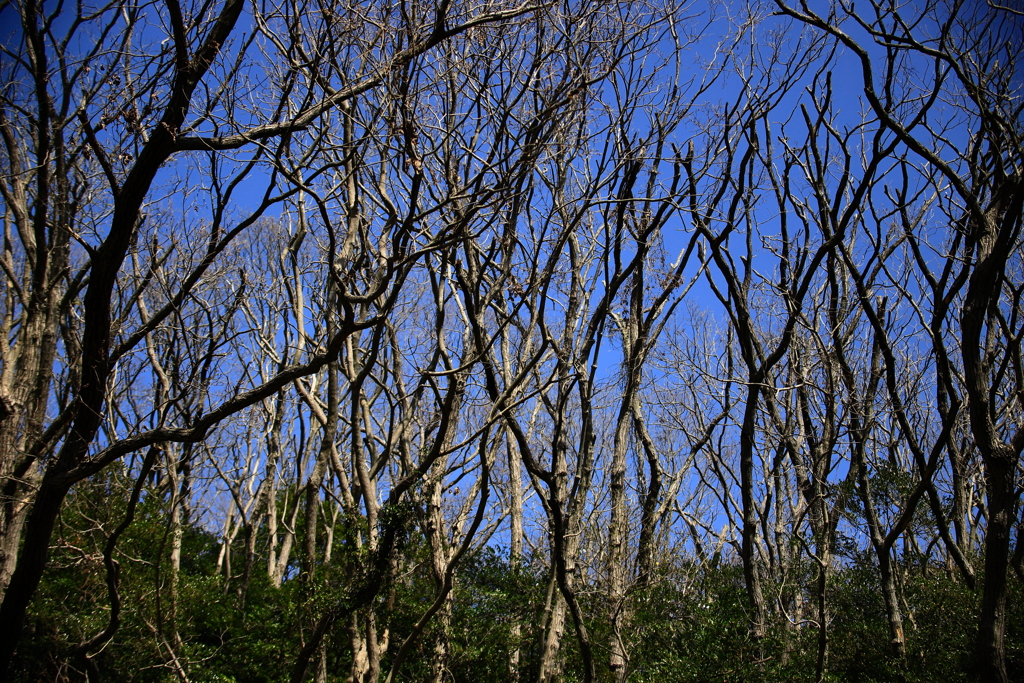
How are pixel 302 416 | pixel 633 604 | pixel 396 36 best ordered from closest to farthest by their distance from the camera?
pixel 396 36 < pixel 633 604 < pixel 302 416

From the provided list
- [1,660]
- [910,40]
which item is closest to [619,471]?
[910,40]

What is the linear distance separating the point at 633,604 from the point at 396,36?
6335mm

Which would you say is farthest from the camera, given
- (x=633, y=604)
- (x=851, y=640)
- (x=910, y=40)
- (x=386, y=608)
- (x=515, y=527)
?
(x=515, y=527)

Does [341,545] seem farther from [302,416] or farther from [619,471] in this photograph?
[302,416]

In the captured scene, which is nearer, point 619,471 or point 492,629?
point 492,629

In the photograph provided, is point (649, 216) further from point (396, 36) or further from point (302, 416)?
point (302, 416)

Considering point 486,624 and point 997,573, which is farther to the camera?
point 486,624

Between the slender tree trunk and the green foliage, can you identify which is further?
the green foliage

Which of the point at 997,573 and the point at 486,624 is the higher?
the point at 997,573

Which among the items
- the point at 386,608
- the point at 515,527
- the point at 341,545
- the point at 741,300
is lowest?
the point at 386,608

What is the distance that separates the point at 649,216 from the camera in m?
7.80

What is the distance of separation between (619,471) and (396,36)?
588 centimetres

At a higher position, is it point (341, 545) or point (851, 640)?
point (341, 545)

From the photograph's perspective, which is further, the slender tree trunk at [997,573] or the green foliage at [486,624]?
the green foliage at [486,624]
